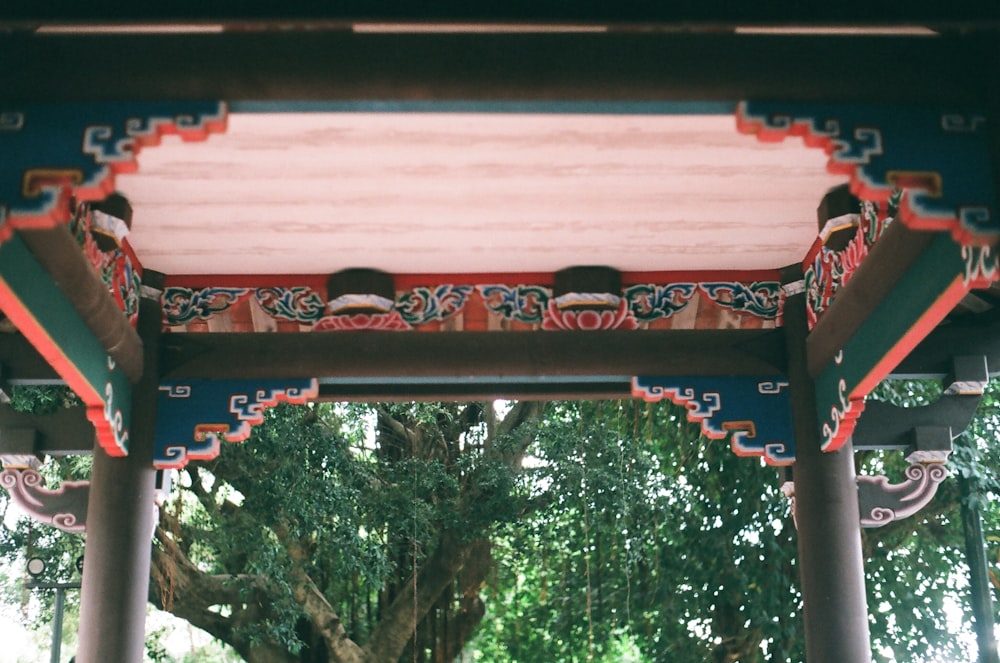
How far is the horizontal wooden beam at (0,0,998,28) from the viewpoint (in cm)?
241

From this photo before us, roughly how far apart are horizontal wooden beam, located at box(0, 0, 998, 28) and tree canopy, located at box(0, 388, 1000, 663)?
12.9 ft

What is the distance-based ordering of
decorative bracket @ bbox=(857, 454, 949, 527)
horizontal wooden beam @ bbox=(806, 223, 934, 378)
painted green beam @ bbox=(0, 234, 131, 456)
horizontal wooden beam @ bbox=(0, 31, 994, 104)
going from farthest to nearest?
1. decorative bracket @ bbox=(857, 454, 949, 527)
2. horizontal wooden beam @ bbox=(806, 223, 934, 378)
3. painted green beam @ bbox=(0, 234, 131, 456)
4. horizontal wooden beam @ bbox=(0, 31, 994, 104)

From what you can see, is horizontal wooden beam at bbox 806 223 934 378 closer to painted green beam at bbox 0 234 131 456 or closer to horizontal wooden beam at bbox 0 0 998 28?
horizontal wooden beam at bbox 0 0 998 28

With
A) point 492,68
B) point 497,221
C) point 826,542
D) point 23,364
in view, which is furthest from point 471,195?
point 23,364

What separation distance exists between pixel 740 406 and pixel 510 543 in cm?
377

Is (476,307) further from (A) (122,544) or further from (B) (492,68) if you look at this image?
(B) (492,68)

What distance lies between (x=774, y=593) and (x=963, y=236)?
13.1 feet

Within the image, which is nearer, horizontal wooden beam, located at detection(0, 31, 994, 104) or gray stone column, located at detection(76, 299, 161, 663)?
horizontal wooden beam, located at detection(0, 31, 994, 104)

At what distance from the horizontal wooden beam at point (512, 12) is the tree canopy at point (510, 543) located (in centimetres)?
393

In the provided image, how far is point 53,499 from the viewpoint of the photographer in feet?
13.8

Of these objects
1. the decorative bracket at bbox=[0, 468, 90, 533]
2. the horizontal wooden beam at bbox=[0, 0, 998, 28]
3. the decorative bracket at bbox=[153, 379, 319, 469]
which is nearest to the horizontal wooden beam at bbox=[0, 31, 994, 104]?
the horizontal wooden beam at bbox=[0, 0, 998, 28]

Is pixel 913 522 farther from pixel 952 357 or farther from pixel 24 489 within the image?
pixel 24 489

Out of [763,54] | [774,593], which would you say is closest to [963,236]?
[763,54]

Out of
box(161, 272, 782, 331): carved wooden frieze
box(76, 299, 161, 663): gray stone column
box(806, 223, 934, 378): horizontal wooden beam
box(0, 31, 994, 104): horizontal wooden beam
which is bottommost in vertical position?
box(76, 299, 161, 663): gray stone column
